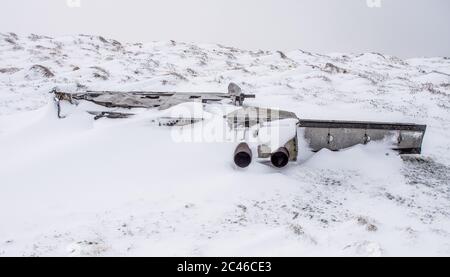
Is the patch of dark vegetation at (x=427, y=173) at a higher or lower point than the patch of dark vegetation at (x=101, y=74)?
lower

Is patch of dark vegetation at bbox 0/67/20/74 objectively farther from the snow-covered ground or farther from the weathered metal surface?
the weathered metal surface

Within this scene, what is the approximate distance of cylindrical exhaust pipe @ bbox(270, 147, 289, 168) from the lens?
628 cm

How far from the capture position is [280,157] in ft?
20.8

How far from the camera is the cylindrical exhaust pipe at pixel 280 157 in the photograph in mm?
6284

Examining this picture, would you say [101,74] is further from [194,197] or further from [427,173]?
[427,173]

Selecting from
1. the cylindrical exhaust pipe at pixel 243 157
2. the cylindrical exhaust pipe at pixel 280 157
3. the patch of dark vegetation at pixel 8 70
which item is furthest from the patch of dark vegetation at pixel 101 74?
the cylindrical exhaust pipe at pixel 280 157

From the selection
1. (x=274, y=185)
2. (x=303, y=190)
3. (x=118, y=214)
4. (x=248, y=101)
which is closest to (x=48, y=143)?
(x=118, y=214)

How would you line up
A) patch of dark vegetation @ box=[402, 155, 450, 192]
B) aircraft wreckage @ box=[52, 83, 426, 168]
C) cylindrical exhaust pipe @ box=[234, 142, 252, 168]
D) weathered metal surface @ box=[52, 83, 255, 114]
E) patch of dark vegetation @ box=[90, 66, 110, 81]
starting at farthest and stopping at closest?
patch of dark vegetation @ box=[90, 66, 110, 81] → weathered metal surface @ box=[52, 83, 255, 114] → patch of dark vegetation @ box=[402, 155, 450, 192] → aircraft wreckage @ box=[52, 83, 426, 168] → cylindrical exhaust pipe @ box=[234, 142, 252, 168]

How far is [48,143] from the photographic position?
6.89 m

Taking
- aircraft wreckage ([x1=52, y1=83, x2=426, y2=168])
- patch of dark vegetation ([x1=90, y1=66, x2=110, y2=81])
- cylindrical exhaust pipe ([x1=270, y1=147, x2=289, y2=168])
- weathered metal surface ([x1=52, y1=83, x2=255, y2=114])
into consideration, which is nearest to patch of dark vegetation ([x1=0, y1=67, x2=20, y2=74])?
patch of dark vegetation ([x1=90, y1=66, x2=110, y2=81])

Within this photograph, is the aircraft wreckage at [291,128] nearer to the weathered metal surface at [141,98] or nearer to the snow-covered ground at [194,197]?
the weathered metal surface at [141,98]

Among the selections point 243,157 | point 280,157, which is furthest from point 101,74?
point 280,157

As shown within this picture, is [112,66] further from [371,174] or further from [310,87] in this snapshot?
[371,174]

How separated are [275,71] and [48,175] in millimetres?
19570
